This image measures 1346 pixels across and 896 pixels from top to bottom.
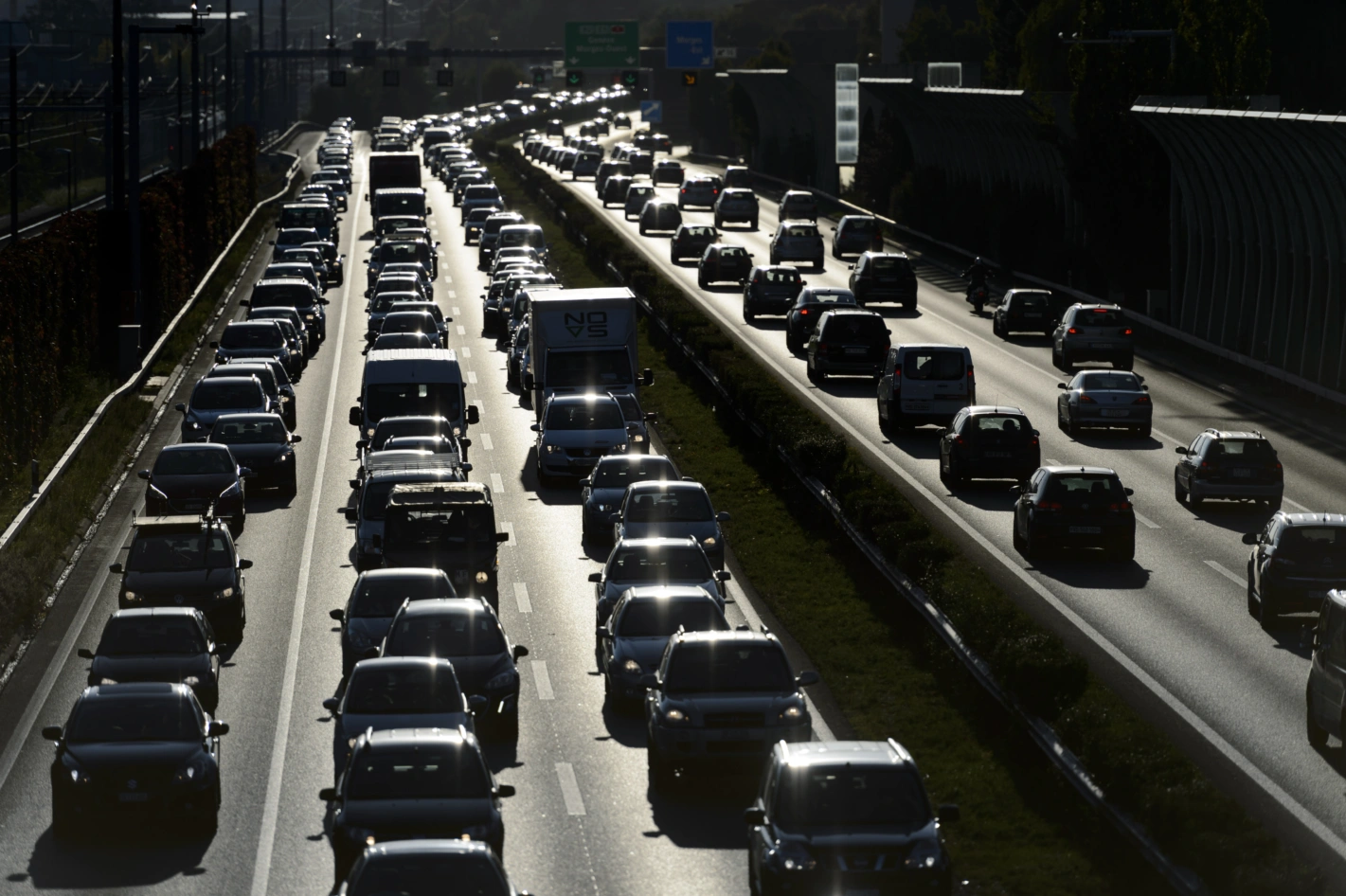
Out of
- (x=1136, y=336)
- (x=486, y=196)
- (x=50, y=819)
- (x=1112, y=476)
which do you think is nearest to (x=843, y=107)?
(x=486, y=196)

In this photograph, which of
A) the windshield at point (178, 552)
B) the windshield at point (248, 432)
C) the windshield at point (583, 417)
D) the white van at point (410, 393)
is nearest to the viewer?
the windshield at point (178, 552)

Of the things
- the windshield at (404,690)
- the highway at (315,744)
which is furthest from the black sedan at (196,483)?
the windshield at (404,690)

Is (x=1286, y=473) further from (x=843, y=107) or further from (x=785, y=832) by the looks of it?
(x=843, y=107)

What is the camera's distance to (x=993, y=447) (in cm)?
3753

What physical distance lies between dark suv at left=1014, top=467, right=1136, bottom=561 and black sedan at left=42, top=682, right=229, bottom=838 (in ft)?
50.0

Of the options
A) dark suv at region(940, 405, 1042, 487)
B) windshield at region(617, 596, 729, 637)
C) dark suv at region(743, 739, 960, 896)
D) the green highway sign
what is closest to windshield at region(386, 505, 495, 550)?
windshield at region(617, 596, 729, 637)

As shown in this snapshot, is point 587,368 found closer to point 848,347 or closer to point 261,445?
point 261,445

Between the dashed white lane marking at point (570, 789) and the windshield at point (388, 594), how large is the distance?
3.92m

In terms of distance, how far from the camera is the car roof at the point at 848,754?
1666cm

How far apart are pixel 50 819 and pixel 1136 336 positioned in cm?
4527

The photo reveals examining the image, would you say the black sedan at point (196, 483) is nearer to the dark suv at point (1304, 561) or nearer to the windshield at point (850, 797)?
the dark suv at point (1304, 561)

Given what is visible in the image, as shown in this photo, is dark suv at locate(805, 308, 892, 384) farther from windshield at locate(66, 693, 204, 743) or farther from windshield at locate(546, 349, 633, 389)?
windshield at locate(66, 693, 204, 743)

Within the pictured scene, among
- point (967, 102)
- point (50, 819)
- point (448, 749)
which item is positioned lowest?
point (50, 819)

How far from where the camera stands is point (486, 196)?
101 metres
